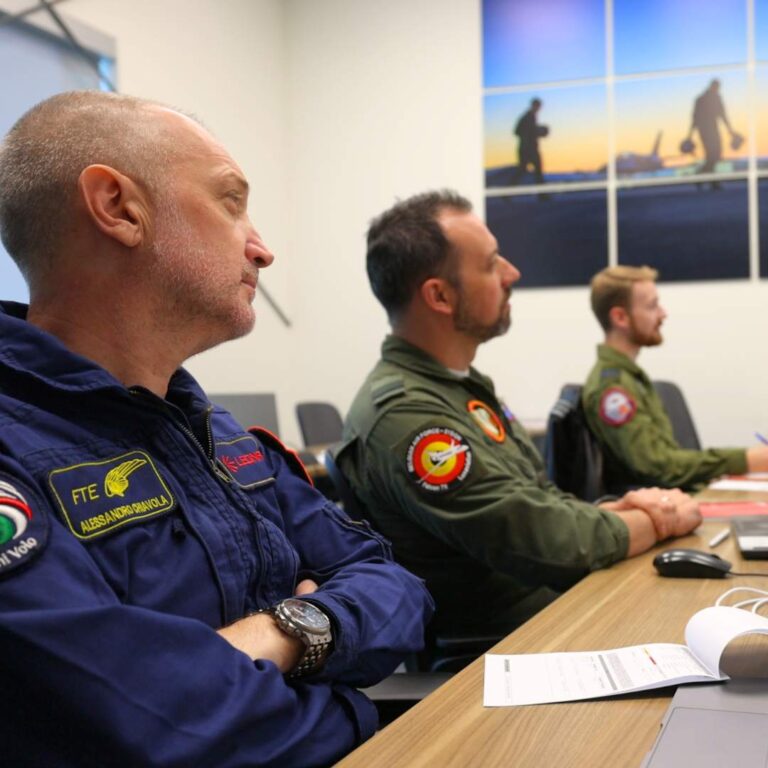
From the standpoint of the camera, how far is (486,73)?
548cm

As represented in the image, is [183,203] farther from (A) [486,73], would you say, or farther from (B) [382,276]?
(A) [486,73]

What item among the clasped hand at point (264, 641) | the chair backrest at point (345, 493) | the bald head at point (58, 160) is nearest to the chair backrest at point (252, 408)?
the chair backrest at point (345, 493)

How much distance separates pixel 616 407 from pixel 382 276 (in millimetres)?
1384

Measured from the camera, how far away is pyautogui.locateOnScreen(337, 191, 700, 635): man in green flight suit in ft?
5.31

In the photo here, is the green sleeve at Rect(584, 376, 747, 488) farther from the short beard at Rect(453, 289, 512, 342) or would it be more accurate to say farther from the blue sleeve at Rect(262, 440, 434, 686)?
the blue sleeve at Rect(262, 440, 434, 686)

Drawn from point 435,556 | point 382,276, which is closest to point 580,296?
point 382,276

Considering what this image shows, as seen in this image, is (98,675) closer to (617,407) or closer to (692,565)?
(692,565)

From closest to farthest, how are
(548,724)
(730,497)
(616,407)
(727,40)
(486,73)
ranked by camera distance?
(548,724) < (730,497) < (616,407) < (727,40) < (486,73)

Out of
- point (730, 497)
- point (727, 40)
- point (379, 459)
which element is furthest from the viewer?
point (727, 40)

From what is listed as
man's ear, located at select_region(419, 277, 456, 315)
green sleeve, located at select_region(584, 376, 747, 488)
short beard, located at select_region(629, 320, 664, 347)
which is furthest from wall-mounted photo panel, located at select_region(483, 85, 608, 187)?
man's ear, located at select_region(419, 277, 456, 315)

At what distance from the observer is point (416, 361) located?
76.0 inches

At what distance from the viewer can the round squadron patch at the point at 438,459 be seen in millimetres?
1624

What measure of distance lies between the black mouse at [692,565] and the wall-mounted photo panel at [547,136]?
4222 millimetres

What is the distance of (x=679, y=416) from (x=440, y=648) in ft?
9.19
